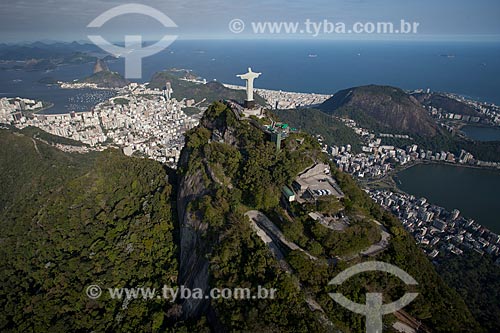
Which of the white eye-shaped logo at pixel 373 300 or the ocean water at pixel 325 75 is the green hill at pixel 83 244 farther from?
the ocean water at pixel 325 75

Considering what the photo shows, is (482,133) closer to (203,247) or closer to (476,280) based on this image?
(476,280)

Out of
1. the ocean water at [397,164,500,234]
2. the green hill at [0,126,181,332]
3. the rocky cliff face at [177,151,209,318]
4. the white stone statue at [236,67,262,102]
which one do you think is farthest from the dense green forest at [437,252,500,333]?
the white stone statue at [236,67,262,102]

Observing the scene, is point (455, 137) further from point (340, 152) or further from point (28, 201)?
point (28, 201)

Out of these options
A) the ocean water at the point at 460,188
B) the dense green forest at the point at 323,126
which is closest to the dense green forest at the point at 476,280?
the ocean water at the point at 460,188

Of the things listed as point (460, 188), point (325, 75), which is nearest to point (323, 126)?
point (460, 188)

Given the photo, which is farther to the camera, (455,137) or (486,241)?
(455,137)

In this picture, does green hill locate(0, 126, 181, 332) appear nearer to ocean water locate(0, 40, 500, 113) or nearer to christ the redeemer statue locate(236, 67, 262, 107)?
christ the redeemer statue locate(236, 67, 262, 107)

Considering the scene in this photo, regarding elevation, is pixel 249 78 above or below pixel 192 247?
above

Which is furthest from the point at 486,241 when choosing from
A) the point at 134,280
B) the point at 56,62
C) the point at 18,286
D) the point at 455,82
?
the point at 56,62
